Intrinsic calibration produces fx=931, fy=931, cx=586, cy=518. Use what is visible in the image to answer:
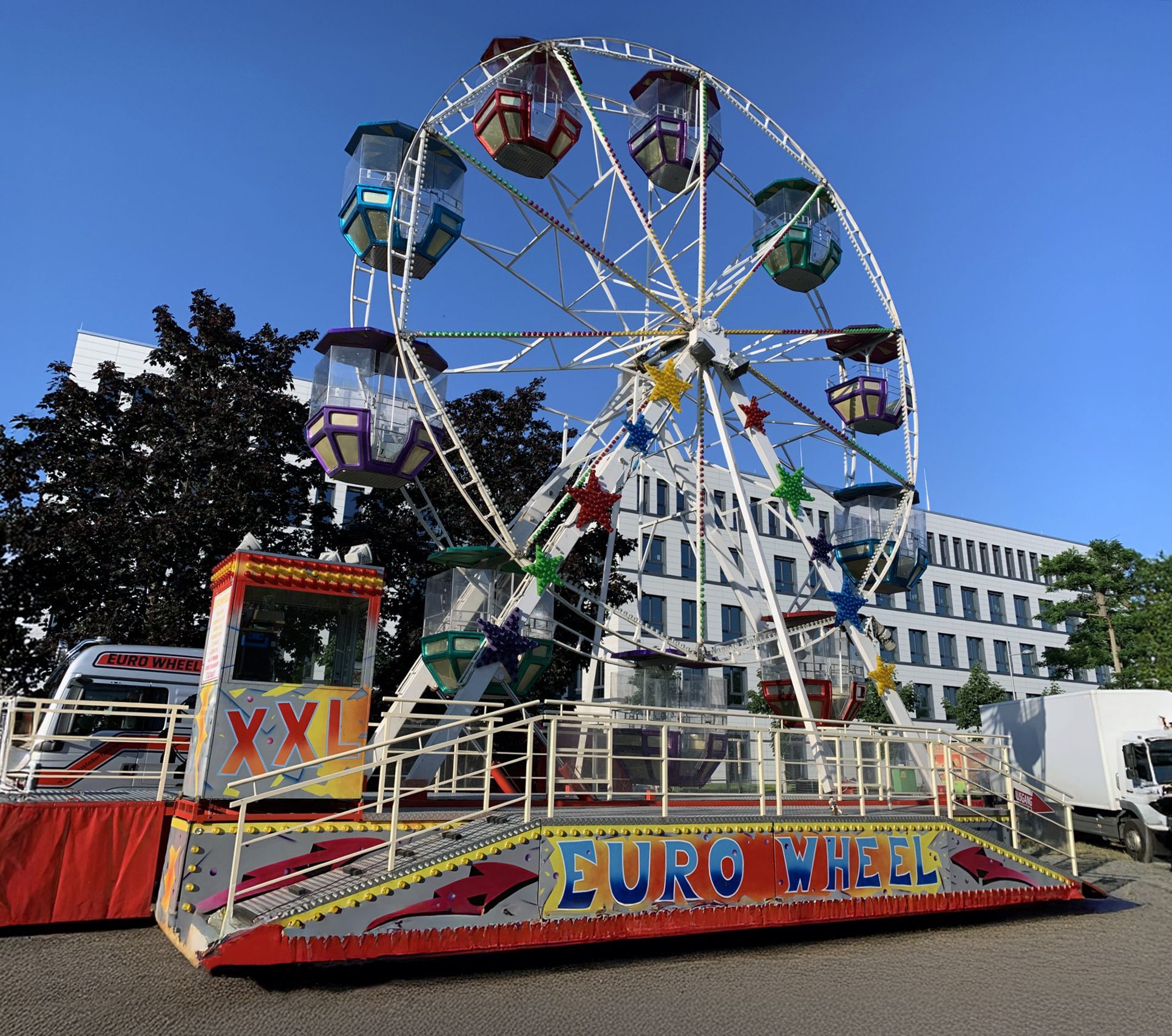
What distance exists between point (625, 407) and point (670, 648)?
539 cm

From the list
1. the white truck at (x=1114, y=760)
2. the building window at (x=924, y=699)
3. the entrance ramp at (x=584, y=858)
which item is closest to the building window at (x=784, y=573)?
the building window at (x=924, y=699)

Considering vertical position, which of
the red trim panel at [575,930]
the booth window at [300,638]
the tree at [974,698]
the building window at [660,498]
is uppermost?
the building window at [660,498]

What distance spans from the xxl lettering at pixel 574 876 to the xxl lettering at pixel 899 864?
4000 millimetres

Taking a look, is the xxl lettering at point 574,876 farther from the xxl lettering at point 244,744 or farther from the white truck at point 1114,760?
the white truck at point 1114,760

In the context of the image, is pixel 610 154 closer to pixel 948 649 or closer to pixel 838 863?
pixel 838 863

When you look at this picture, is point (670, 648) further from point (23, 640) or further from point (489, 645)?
point (23, 640)

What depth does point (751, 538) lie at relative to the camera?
15.6 m

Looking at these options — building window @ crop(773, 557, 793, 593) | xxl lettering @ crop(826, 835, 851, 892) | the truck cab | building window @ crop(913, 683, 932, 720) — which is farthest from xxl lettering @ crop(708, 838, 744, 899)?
building window @ crop(913, 683, 932, 720)

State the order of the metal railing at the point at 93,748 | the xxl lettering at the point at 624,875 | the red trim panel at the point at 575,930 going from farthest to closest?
the metal railing at the point at 93,748 < the xxl lettering at the point at 624,875 < the red trim panel at the point at 575,930

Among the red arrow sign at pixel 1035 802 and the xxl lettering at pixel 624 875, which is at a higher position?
the red arrow sign at pixel 1035 802

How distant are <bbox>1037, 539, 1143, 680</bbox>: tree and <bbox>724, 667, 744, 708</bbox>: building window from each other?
52.5 ft

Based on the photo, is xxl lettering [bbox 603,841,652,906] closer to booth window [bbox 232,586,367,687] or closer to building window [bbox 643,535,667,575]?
booth window [bbox 232,586,367,687]

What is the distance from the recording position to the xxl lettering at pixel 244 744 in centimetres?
980

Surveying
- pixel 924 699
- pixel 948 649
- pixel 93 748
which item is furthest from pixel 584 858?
pixel 948 649
